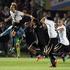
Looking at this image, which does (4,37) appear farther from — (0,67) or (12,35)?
(0,67)

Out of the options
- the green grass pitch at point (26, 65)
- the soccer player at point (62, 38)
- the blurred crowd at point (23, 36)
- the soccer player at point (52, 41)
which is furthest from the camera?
Result: the blurred crowd at point (23, 36)

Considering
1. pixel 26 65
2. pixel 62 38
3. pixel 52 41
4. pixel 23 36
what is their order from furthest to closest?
pixel 23 36 → pixel 62 38 → pixel 26 65 → pixel 52 41

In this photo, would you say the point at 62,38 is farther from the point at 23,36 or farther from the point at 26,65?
the point at 23,36

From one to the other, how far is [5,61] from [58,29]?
283 cm

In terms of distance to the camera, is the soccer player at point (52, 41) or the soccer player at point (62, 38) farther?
the soccer player at point (62, 38)

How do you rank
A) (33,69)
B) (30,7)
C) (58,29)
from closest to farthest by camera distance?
1. (33,69)
2. (58,29)
3. (30,7)

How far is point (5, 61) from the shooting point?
75.8ft

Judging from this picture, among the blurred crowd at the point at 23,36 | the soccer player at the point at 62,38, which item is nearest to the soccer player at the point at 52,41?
the soccer player at the point at 62,38

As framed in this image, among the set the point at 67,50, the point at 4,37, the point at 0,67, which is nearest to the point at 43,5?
the point at 4,37

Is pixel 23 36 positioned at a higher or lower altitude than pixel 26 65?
higher

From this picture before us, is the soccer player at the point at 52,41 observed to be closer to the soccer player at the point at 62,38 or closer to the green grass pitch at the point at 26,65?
the green grass pitch at the point at 26,65

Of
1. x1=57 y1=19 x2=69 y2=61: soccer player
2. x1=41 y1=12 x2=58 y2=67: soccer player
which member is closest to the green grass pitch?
x1=41 y1=12 x2=58 y2=67: soccer player

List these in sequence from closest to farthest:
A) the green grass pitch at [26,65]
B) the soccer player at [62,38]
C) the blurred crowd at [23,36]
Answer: the green grass pitch at [26,65], the soccer player at [62,38], the blurred crowd at [23,36]

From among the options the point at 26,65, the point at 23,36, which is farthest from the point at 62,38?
the point at 23,36
